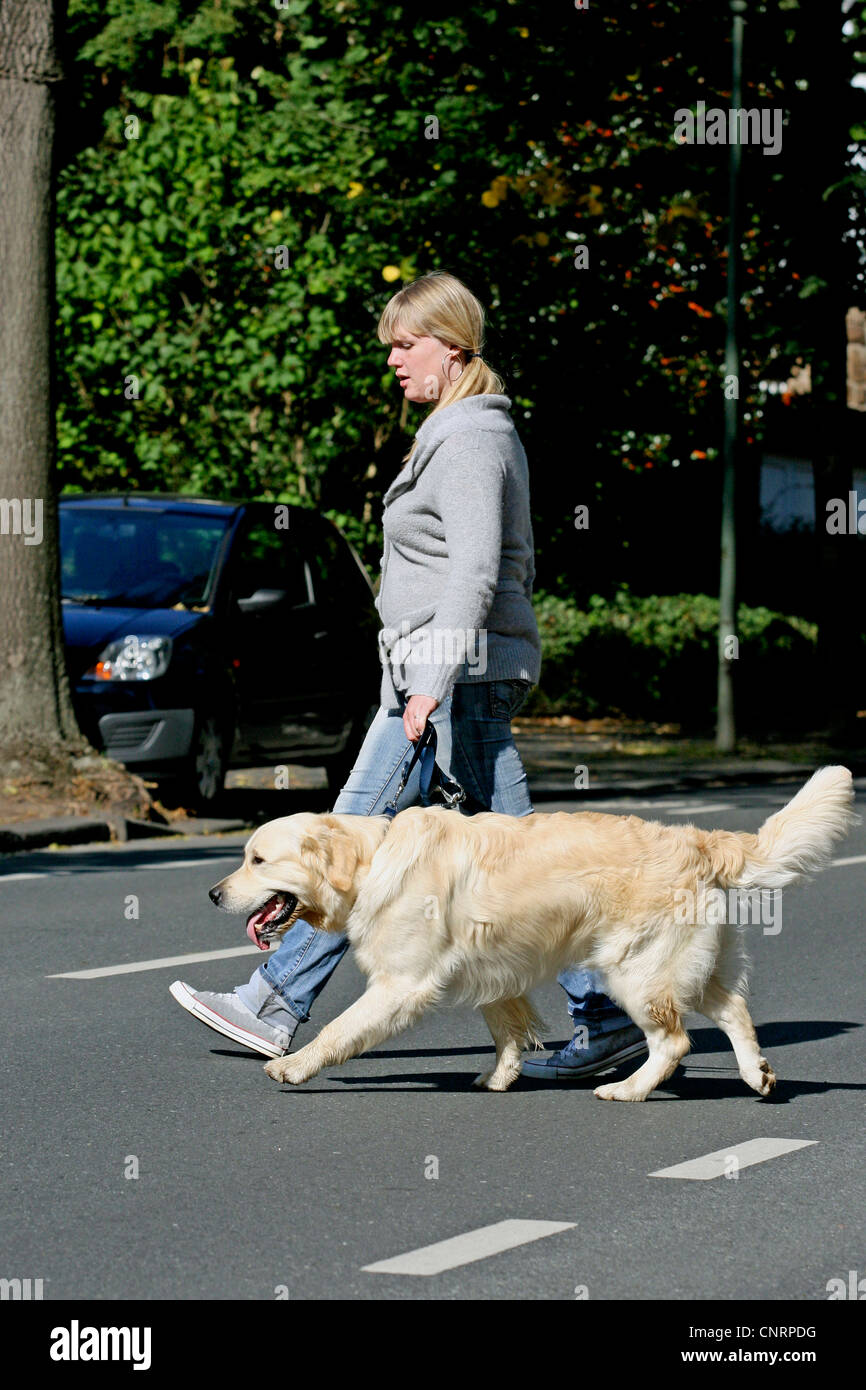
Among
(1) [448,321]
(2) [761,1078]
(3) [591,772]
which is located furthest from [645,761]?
(1) [448,321]

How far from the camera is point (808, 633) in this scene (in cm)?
2478

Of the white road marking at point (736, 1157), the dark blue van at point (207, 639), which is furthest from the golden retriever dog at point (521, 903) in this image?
the dark blue van at point (207, 639)

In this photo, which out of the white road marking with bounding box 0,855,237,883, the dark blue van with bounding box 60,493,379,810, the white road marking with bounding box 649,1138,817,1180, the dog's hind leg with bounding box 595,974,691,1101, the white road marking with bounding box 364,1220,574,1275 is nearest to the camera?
the white road marking with bounding box 364,1220,574,1275

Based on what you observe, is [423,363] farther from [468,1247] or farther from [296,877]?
[468,1247]

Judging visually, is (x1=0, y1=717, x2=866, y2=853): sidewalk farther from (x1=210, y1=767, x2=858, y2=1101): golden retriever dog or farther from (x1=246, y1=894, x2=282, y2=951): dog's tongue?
(x1=210, y1=767, x2=858, y2=1101): golden retriever dog

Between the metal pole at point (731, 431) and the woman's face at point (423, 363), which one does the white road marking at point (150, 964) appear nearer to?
the woman's face at point (423, 363)

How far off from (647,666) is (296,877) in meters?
17.9

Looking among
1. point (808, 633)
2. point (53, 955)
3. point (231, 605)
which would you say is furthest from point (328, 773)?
point (808, 633)

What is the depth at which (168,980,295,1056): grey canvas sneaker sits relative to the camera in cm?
577

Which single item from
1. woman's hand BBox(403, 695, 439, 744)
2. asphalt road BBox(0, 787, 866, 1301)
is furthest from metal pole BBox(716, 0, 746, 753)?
woman's hand BBox(403, 695, 439, 744)

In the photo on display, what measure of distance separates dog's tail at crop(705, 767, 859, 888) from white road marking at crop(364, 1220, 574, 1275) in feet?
4.62

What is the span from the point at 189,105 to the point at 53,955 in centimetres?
1411

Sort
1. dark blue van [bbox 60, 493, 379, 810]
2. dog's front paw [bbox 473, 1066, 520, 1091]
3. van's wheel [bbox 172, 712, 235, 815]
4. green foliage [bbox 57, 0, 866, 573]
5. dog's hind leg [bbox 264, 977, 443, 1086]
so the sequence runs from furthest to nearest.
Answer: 1. green foliage [bbox 57, 0, 866, 573]
2. van's wheel [bbox 172, 712, 235, 815]
3. dark blue van [bbox 60, 493, 379, 810]
4. dog's front paw [bbox 473, 1066, 520, 1091]
5. dog's hind leg [bbox 264, 977, 443, 1086]
